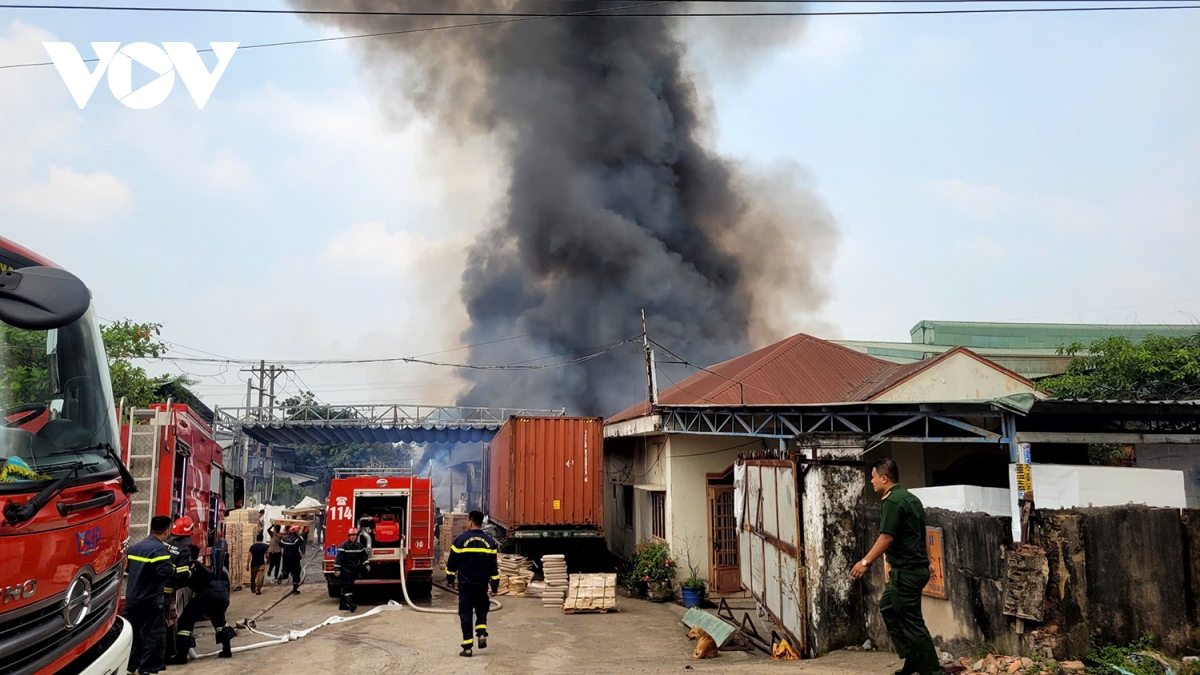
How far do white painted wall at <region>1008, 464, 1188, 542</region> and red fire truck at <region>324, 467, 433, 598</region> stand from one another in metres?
9.51

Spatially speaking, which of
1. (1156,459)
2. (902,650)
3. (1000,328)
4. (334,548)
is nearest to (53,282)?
(902,650)

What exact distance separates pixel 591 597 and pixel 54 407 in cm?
1039

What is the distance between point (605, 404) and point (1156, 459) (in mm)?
21533

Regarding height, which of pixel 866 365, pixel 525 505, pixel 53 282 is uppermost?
pixel 866 365

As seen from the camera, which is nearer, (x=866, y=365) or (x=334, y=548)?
(x=334, y=548)

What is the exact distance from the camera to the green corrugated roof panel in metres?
30.8

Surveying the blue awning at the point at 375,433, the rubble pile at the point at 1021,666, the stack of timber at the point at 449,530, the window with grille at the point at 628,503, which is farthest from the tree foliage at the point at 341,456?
the rubble pile at the point at 1021,666

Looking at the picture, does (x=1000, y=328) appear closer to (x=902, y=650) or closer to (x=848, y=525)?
(x=848, y=525)

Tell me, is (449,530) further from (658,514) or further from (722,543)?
(722,543)

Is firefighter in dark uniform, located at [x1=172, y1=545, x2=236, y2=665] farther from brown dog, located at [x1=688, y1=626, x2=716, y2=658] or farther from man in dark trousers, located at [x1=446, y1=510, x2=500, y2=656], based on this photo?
brown dog, located at [x1=688, y1=626, x2=716, y2=658]

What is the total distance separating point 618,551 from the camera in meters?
20.5

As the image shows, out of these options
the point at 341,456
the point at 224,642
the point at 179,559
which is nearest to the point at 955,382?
the point at 224,642

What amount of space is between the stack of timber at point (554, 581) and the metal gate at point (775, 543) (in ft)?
12.1

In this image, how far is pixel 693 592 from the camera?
13.3 m
